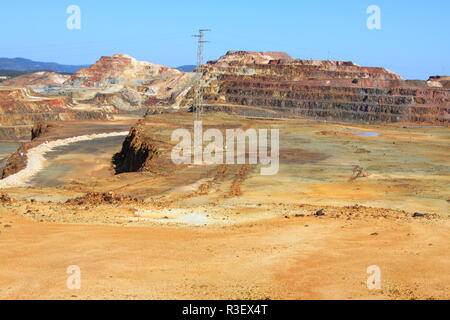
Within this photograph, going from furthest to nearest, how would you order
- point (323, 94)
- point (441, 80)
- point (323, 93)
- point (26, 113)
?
point (441, 80), point (323, 93), point (323, 94), point (26, 113)

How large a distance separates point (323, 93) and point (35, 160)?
77724 mm

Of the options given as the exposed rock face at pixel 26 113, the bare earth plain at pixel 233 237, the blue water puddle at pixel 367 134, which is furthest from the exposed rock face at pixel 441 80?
the bare earth plain at pixel 233 237

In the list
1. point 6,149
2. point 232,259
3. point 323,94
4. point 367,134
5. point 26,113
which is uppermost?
point 323,94

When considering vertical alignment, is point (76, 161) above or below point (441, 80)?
below

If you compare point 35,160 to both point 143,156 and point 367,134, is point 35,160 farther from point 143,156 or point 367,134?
point 367,134

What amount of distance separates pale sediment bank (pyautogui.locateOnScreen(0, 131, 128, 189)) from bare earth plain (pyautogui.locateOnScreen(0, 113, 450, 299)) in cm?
989

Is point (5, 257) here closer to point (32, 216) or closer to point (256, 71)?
point (32, 216)

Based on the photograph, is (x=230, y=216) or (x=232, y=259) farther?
(x=230, y=216)

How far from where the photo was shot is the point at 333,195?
121 feet

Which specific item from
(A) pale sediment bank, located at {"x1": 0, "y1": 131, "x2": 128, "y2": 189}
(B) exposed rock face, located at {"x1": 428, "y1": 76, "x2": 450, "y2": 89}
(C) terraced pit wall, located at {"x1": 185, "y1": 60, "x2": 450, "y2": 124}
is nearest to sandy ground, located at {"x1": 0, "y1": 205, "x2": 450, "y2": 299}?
(A) pale sediment bank, located at {"x1": 0, "y1": 131, "x2": 128, "y2": 189}

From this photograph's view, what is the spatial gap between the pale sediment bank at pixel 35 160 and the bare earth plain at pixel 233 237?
9.89 m

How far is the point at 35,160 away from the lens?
217ft

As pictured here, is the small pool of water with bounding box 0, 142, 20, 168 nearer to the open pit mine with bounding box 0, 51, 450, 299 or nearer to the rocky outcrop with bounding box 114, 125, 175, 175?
the open pit mine with bounding box 0, 51, 450, 299

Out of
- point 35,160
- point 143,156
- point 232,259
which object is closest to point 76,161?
point 35,160
